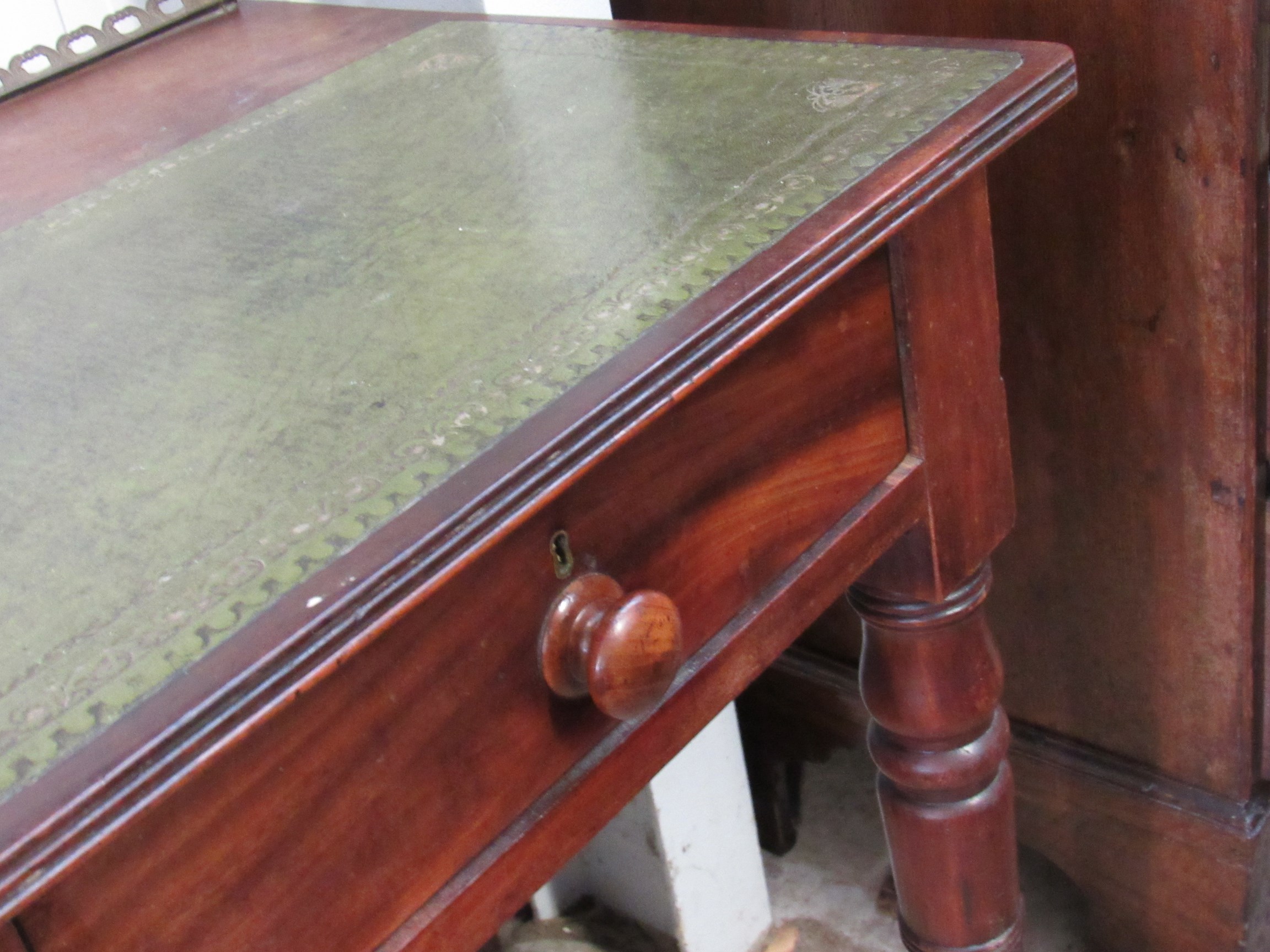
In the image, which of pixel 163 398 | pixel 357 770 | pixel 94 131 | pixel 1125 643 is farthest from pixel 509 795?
pixel 1125 643

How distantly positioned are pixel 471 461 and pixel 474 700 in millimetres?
89

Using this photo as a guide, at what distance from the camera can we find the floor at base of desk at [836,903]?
1.21 meters

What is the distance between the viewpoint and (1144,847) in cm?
105

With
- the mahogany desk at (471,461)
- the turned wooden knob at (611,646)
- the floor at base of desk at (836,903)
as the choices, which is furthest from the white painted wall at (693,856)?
the turned wooden knob at (611,646)

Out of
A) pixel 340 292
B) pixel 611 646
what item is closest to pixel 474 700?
pixel 611 646

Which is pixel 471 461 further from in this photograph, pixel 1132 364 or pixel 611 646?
pixel 1132 364

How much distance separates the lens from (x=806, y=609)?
2.02ft

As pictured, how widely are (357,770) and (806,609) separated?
0.79 feet

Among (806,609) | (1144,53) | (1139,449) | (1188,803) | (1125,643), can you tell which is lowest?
(1188,803)

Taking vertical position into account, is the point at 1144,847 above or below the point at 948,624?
below

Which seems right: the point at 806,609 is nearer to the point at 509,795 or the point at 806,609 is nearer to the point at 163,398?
the point at 509,795

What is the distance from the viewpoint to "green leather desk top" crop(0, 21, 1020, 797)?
407 mm

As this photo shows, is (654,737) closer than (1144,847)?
Yes

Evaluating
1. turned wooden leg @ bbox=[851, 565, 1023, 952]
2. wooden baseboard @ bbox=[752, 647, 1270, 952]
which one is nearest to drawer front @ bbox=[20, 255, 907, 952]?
turned wooden leg @ bbox=[851, 565, 1023, 952]
